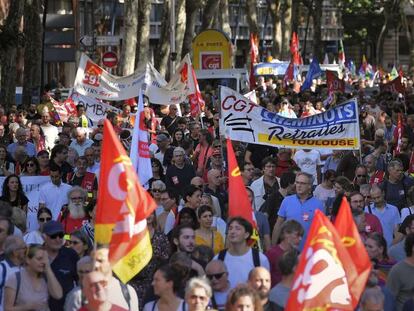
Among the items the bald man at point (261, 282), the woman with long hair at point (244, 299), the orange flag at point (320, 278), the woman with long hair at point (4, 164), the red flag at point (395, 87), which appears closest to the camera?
the woman with long hair at point (244, 299)

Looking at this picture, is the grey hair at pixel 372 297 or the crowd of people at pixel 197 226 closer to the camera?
the grey hair at pixel 372 297

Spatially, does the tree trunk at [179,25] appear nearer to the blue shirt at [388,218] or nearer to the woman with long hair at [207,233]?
the blue shirt at [388,218]

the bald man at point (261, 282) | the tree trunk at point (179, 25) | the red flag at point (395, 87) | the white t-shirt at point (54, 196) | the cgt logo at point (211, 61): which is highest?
the tree trunk at point (179, 25)

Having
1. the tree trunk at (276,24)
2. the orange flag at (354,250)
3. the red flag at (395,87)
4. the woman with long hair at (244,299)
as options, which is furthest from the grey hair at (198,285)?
the tree trunk at (276,24)

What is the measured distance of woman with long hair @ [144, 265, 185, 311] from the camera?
29.8 feet

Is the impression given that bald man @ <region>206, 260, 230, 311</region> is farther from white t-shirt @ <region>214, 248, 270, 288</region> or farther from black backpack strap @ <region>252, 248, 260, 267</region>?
black backpack strap @ <region>252, 248, 260, 267</region>

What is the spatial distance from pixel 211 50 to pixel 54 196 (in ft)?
72.1

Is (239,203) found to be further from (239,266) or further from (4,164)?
(4,164)

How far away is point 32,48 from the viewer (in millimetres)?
36500

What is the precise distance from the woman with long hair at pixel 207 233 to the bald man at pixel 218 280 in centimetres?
193

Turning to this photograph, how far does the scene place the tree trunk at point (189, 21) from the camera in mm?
45812

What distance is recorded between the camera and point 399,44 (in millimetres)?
123750

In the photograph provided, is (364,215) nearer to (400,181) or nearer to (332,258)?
(400,181)

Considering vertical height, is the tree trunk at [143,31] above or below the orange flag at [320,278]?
above
